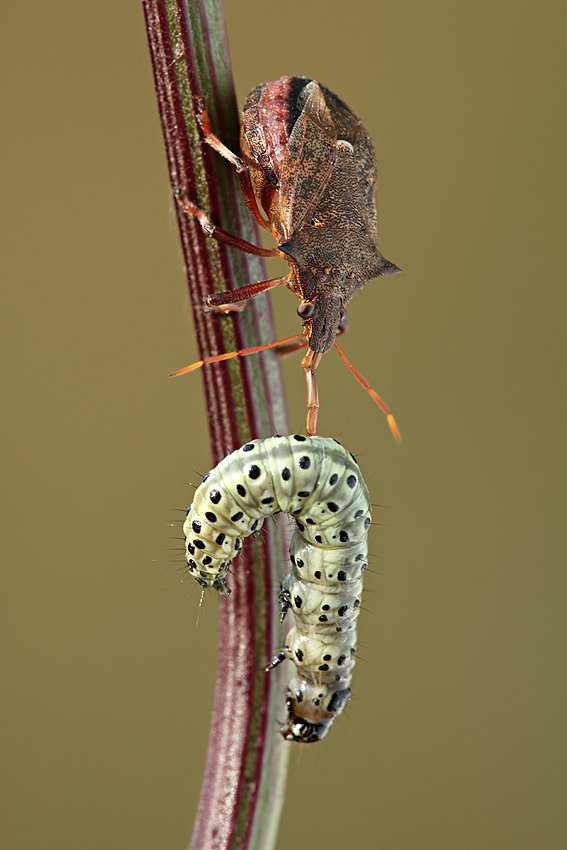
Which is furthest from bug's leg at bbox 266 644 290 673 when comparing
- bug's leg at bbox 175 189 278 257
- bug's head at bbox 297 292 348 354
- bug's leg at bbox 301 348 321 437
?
bug's leg at bbox 175 189 278 257

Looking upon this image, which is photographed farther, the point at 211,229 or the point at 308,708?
the point at 308,708

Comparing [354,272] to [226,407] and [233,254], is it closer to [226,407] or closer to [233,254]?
[233,254]

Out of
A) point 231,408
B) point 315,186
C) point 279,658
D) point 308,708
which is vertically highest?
point 315,186

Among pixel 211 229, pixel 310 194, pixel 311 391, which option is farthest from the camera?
pixel 311 391

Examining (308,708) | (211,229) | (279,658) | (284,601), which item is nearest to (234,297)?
(211,229)

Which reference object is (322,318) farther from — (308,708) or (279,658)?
(308,708)

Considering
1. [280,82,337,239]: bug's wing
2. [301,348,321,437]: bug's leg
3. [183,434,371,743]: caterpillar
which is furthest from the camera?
[301,348,321,437]: bug's leg

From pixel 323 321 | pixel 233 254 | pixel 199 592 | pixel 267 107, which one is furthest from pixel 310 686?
pixel 267 107

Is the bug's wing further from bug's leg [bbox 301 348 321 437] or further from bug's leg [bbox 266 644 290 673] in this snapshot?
bug's leg [bbox 266 644 290 673]

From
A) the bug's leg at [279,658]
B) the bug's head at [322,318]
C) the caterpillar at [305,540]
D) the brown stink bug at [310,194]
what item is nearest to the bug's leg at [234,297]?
the brown stink bug at [310,194]
